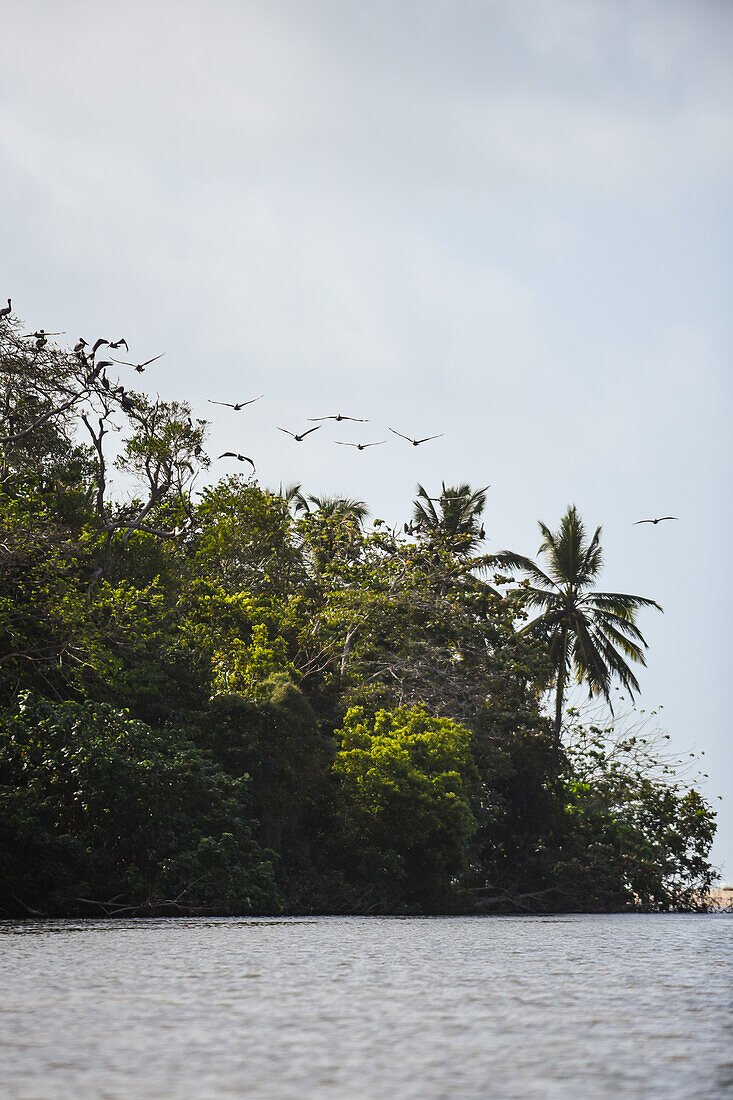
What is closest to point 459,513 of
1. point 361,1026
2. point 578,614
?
point 578,614

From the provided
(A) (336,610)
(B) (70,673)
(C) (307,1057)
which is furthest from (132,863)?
(C) (307,1057)

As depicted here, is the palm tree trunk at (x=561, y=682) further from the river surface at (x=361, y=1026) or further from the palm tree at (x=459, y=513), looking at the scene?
the river surface at (x=361, y=1026)

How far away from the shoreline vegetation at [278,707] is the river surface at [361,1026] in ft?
26.7

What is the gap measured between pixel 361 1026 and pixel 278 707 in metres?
15.1

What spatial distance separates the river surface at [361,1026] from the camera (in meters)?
2.08

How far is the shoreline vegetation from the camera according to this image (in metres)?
13.8

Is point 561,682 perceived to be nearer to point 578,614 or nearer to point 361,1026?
point 578,614

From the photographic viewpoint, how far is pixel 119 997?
3.61m

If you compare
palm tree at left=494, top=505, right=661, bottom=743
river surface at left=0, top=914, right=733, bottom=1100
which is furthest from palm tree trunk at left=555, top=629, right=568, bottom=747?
river surface at left=0, top=914, right=733, bottom=1100

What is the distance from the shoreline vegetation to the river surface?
8.13 metres

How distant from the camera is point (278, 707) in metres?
17.9

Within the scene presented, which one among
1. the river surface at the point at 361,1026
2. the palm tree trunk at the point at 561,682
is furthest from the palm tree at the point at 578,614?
the river surface at the point at 361,1026

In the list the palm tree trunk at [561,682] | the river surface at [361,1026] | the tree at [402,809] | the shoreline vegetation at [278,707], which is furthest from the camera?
the palm tree trunk at [561,682]

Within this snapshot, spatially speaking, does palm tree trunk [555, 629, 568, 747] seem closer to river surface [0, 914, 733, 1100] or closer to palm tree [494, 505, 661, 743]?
palm tree [494, 505, 661, 743]
